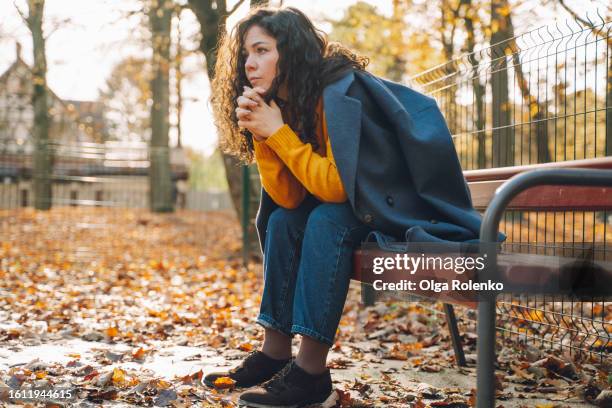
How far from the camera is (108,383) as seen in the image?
8.84 feet

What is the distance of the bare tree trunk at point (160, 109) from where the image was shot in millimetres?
11188

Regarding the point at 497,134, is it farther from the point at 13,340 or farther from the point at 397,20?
the point at 397,20

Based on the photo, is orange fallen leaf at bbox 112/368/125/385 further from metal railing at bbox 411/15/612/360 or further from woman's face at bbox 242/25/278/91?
metal railing at bbox 411/15/612/360

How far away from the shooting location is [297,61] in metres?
2.57

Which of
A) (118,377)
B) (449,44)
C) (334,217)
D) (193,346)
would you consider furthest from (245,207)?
(449,44)

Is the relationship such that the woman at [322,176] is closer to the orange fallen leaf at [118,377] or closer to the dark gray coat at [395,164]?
the dark gray coat at [395,164]

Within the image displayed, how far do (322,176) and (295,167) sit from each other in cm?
12

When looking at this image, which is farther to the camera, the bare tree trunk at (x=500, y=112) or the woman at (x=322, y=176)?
the bare tree trunk at (x=500, y=112)

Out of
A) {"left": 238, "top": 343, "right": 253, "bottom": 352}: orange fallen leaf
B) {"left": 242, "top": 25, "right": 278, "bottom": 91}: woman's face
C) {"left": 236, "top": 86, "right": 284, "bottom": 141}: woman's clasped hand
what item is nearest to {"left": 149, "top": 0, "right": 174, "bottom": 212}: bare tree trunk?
{"left": 238, "top": 343, "right": 253, "bottom": 352}: orange fallen leaf

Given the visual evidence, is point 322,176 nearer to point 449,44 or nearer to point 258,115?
point 258,115

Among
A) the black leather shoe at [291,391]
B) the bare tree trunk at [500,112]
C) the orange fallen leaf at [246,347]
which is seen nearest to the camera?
the black leather shoe at [291,391]

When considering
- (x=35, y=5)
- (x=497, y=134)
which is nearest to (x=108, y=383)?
(x=497, y=134)

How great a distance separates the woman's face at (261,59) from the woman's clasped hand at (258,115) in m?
0.13

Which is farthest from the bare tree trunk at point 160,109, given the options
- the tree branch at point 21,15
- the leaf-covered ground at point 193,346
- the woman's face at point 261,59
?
the woman's face at point 261,59
